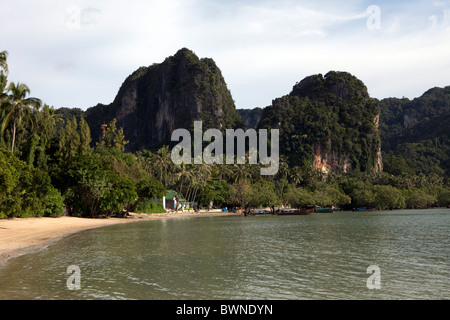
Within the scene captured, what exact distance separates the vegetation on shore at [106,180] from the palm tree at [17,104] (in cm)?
11

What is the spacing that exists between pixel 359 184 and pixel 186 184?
5828 cm

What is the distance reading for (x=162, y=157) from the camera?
Result: 99500 mm

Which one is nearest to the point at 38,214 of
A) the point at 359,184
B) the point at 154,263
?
the point at 154,263

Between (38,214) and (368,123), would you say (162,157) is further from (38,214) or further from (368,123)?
(368,123)

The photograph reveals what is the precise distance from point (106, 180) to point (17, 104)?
15964mm

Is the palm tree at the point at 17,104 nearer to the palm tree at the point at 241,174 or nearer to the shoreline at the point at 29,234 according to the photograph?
the shoreline at the point at 29,234

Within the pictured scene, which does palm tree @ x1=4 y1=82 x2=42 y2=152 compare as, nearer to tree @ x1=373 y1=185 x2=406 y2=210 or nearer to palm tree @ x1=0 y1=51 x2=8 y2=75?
palm tree @ x1=0 y1=51 x2=8 y2=75

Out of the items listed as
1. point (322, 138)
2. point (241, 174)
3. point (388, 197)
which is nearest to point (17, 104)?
point (241, 174)

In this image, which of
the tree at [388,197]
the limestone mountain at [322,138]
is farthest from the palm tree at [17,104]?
the limestone mountain at [322,138]

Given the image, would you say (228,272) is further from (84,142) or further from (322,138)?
(322,138)

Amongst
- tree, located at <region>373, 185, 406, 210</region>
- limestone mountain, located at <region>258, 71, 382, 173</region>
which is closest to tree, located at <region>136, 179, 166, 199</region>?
tree, located at <region>373, 185, 406, 210</region>

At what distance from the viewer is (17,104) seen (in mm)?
47000

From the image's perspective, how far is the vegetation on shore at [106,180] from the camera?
45.2 metres
